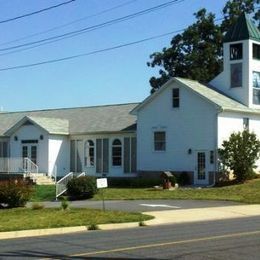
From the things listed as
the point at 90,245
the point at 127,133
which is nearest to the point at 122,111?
the point at 127,133

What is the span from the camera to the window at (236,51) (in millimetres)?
44000

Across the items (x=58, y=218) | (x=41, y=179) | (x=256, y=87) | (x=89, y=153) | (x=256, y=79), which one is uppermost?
(x=256, y=79)

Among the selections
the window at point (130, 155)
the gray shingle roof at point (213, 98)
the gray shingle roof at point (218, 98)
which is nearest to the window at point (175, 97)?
the gray shingle roof at point (213, 98)

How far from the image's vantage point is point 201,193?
34.9 metres

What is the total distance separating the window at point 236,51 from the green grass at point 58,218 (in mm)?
23813

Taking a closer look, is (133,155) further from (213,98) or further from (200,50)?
(200,50)

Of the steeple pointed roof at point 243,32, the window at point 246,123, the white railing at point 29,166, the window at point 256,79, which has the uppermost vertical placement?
the steeple pointed roof at point 243,32

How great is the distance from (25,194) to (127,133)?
1853cm

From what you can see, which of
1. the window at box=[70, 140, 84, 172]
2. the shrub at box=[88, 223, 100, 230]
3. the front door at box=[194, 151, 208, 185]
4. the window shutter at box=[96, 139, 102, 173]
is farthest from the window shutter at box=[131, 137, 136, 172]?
the shrub at box=[88, 223, 100, 230]

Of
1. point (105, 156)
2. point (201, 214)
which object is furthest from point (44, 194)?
point (201, 214)

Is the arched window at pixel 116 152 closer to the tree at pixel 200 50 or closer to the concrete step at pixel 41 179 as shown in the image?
the concrete step at pixel 41 179

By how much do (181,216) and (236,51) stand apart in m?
23.2

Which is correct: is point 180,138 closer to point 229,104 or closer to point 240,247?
point 229,104

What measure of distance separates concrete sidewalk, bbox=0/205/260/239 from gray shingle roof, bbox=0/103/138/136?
63.3ft
